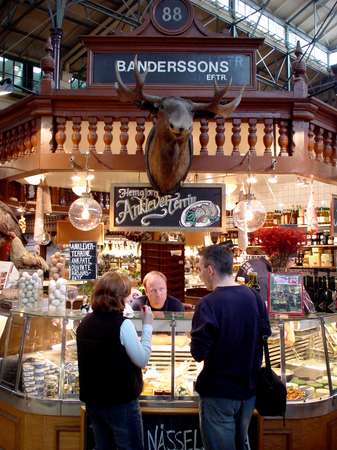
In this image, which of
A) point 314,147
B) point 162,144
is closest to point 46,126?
point 162,144

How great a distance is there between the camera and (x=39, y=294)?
4.17 m

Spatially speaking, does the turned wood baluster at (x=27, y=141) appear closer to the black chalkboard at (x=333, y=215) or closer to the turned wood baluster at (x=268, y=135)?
the turned wood baluster at (x=268, y=135)

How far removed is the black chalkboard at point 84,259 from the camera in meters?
4.47

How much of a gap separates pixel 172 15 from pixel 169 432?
4050 millimetres

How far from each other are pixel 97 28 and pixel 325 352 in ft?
46.6

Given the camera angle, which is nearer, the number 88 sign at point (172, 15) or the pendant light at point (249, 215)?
the pendant light at point (249, 215)

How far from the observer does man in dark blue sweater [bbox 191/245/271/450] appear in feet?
8.36

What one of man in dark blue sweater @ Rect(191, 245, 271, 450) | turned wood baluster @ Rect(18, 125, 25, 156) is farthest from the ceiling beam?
man in dark blue sweater @ Rect(191, 245, 271, 450)

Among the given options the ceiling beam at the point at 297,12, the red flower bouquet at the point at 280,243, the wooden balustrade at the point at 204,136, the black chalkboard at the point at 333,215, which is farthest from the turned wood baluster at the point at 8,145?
the ceiling beam at the point at 297,12

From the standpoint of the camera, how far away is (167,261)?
7406 millimetres

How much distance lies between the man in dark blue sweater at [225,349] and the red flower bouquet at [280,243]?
169 centimetres

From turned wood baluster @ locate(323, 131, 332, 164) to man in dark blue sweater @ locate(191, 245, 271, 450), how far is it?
294 centimetres

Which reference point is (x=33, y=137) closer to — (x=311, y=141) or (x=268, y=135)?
(x=268, y=135)

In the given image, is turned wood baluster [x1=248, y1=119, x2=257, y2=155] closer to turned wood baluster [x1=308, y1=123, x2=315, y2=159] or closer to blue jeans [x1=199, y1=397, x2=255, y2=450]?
turned wood baluster [x1=308, y1=123, x2=315, y2=159]
